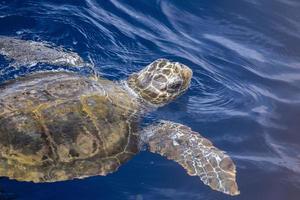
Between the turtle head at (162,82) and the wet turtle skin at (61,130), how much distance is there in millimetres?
950

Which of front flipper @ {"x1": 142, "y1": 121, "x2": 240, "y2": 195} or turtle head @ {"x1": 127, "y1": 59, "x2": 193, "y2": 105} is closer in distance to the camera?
front flipper @ {"x1": 142, "y1": 121, "x2": 240, "y2": 195}

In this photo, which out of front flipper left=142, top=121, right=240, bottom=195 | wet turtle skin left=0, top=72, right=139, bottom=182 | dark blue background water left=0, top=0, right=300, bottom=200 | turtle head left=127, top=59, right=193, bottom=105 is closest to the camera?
wet turtle skin left=0, top=72, right=139, bottom=182

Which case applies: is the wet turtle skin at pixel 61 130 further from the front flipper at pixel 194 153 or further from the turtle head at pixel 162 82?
the turtle head at pixel 162 82

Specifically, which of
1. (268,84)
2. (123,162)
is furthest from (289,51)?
(123,162)

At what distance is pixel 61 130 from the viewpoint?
14.8 ft

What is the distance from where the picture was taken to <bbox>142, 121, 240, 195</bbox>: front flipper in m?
4.92

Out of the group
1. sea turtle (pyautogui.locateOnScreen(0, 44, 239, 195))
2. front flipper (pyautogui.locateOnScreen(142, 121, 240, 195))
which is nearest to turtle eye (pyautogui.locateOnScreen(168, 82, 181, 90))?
sea turtle (pyautogui.locateOnScreen(0, 44, 239, 195))

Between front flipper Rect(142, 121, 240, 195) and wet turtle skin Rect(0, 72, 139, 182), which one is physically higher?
wet turtle skin Rect(0, 72, 139, 182)

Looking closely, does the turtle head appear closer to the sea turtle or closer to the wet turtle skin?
the sea turtle

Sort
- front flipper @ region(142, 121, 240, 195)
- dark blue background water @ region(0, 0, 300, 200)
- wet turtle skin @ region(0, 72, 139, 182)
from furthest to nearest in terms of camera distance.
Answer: dark blue background water @ region(0, 0, 300, 200) < front flipper @ region(142, 121, 240, 195) < wet turtle skin @ region(0, 72, 139, 182)

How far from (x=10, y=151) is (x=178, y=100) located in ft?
10.2

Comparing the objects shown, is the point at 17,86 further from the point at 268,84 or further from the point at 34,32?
the point at 268,84

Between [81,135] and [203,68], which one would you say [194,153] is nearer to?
[81,135]

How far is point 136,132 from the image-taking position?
5.35 meters
